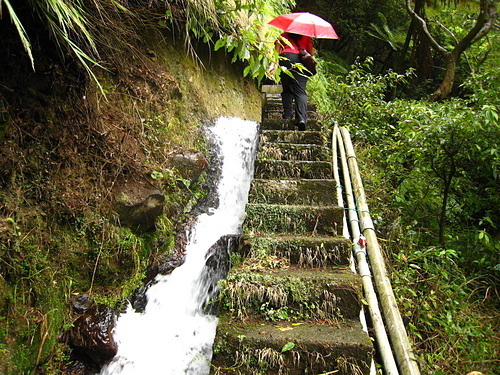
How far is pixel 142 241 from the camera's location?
358 cm

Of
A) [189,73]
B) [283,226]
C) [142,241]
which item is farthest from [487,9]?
[142,241]

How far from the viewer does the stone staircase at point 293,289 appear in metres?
2.15

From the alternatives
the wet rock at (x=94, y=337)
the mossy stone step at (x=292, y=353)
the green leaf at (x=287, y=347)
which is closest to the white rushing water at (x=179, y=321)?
the wet rock at (x=94, y=337)

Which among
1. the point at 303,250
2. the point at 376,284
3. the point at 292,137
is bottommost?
the point at 376,284

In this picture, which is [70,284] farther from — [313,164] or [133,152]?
[313,164]

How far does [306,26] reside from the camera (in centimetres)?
426

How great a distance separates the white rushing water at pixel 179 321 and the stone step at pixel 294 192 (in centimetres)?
91

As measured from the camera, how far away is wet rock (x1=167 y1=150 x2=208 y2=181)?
168 inches

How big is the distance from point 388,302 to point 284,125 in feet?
9.90

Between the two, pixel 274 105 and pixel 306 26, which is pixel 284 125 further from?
pixel 306 26

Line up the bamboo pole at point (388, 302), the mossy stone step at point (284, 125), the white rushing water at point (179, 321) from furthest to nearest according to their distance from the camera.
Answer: the mossy stone step at point (284, 125) < the white rushing water at point (179, 321) < the bamboo pole at point (388, 302)

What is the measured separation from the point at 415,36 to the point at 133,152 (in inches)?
377

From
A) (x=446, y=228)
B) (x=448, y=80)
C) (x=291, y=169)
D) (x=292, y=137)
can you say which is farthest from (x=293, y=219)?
(x=448, y=80)

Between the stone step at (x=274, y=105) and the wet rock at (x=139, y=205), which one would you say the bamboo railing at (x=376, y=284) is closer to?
the stone step at (x=274, y=105)
